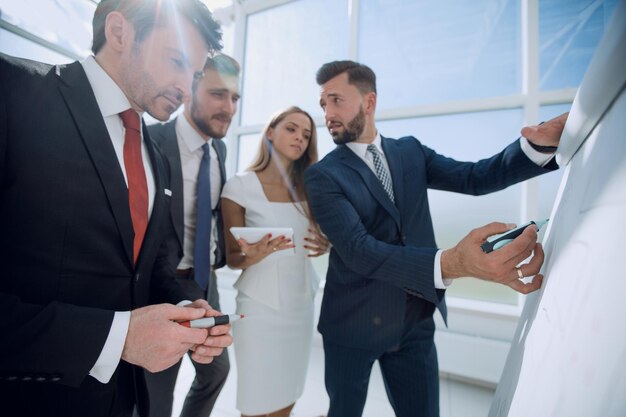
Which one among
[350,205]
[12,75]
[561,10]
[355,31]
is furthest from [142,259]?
[561,10]

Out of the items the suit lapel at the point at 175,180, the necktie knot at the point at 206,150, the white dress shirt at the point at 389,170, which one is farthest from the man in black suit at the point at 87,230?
the necktie knot at the point at 206,150

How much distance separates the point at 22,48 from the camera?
127cm

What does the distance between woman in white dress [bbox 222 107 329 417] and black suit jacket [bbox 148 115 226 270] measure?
13 centimetres

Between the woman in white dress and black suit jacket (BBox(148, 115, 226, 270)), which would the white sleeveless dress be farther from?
black suit jacket (BBox(148, 115, 226, 270))

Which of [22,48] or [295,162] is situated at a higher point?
[22,48]

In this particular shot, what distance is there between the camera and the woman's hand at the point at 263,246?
121 centimetres

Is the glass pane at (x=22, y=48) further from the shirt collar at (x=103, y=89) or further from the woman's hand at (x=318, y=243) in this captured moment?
the woman's hand at (x=318, y=243)

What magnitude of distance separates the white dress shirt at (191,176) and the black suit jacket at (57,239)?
0.70 m

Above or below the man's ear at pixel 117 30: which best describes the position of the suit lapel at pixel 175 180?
below

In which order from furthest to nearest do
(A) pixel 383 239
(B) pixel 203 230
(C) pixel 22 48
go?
1. (B) pixel 203 230
2. (C) pixel 22 48
3. (A) pixel 383 239

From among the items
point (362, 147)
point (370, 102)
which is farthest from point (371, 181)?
point (370, 102)

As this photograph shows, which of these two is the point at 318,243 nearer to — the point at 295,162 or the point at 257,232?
the point at 257,232

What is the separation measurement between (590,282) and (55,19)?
7.60 feet

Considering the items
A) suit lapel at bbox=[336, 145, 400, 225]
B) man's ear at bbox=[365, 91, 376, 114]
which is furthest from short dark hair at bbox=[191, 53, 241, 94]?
suit lapel at bbox=[336, 145, 400, 225]
